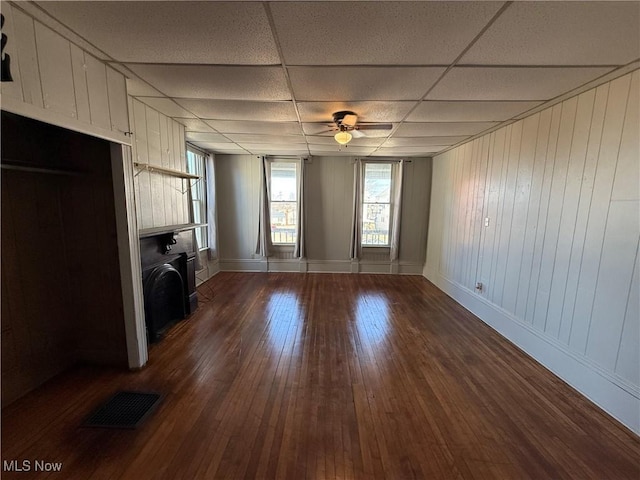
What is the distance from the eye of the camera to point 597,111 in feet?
7.08

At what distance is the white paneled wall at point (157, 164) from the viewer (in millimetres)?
2731

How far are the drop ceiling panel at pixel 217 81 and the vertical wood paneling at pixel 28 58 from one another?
1.80 ft

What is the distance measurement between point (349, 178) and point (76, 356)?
494 centimetres

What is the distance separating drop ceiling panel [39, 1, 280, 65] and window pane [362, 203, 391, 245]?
4.29 metres

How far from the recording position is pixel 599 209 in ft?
6.96

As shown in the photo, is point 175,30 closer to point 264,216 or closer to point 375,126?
point 375,126

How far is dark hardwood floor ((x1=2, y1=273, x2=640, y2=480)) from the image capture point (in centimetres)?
158

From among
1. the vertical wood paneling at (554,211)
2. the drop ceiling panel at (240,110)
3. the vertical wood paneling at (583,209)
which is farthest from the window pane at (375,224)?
the vertical wood paneling at (583,209)

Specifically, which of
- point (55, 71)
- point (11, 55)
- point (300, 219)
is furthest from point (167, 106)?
point (300, 219)

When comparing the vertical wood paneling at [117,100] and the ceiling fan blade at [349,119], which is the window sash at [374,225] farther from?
the vertical wood paneling at [117,100]

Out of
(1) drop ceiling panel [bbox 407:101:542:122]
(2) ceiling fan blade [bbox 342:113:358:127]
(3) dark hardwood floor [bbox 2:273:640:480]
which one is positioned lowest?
(3) dark hardwood floor [bbox 2:273:640:480]

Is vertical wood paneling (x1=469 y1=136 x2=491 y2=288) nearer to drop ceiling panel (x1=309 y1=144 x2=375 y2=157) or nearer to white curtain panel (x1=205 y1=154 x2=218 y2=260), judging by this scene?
drop ceiling panel (x1=309 y1=144 x2=375 y2=157)

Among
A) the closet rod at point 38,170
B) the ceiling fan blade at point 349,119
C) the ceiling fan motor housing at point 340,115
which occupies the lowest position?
the closet rod at point 38,170

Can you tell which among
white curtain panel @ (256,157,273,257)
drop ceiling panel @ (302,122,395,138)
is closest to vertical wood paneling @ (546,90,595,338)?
drop ceiling panel @ (302,122,395,138)
